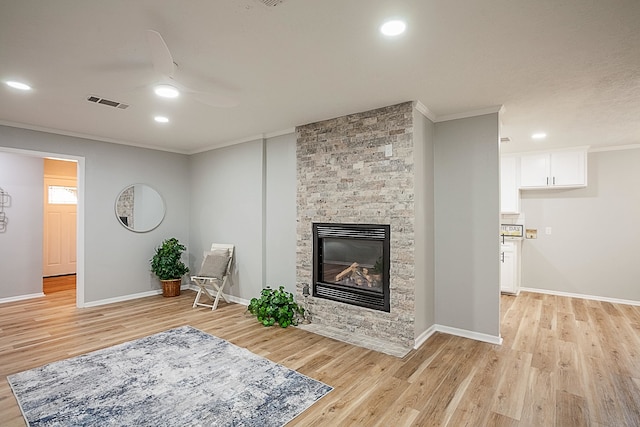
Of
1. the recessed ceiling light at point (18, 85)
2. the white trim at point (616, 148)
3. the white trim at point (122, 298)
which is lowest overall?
the white trim at point (122, 298)

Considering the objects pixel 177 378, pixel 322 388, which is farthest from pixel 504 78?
pixel 177 378

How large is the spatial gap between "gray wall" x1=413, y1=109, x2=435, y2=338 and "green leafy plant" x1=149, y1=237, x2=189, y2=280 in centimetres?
393

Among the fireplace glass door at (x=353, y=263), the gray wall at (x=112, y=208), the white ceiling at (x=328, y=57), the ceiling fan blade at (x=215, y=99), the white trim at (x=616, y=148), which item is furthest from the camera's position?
the white trim at (x=616, y=148)

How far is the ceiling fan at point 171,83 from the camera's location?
1.82m

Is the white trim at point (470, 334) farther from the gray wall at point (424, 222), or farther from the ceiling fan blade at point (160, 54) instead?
the ceiling fan blade at point (160, 54)

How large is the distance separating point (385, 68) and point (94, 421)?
322 centimetres

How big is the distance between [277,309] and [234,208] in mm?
1883

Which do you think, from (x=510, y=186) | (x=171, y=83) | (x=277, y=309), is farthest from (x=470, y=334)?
(x=171, y=83)

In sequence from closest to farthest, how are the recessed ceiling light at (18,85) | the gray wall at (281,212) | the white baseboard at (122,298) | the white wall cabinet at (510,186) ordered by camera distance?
the recessed ceiling light at (18,85) → the gray wall at (281,212) → the white baseboard at (122,298) → the white wall cabinet at (510,186)

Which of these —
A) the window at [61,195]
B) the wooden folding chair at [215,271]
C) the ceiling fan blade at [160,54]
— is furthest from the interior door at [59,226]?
the ceiling fan blade at [160,54]

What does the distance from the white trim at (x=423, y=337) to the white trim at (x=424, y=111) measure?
7.81 feet

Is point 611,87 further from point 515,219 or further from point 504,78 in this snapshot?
point 515,219

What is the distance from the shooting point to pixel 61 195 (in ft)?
23.8

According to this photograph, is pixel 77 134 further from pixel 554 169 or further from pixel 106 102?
pixel 554 169
